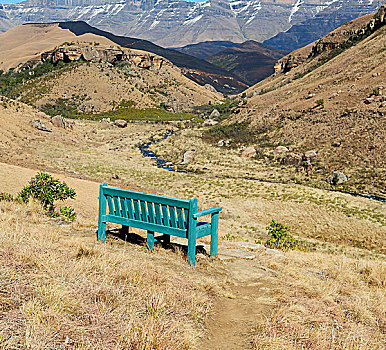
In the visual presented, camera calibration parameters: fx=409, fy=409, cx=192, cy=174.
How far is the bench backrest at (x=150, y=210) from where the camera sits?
7.91m

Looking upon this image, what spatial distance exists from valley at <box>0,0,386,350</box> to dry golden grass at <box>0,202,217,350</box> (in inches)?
0.9

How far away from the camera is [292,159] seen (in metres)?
35.3

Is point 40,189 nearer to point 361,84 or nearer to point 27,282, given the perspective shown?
point 27,282

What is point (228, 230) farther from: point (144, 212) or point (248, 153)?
point (248, 153)

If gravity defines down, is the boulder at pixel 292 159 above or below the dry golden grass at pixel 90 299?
below

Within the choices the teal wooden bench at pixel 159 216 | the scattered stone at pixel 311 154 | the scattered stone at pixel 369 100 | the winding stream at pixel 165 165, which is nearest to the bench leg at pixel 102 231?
the teal wooden bench at pixel 159 216

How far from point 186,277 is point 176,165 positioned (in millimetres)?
30482

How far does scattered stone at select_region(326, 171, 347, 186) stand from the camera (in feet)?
95.3

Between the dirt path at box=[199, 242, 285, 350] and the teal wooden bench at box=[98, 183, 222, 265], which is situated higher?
the teal wooden bench at box=[98, 183, 222, 265]

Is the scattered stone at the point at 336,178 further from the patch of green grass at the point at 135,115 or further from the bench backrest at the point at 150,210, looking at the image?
the patch of green grass at the point at 135,115

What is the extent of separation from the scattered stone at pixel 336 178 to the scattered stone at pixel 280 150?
8.96 meters

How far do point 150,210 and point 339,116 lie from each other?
3637 centimetres

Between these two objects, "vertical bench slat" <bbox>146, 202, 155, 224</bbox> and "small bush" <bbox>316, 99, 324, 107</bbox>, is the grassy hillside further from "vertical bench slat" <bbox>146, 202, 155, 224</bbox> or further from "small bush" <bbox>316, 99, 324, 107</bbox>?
"vertical bench slat" <bbox>146, 202, 155, 224</bbox>

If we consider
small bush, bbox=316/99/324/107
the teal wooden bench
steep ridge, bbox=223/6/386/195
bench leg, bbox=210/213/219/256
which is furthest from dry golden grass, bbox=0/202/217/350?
small bush, bbox=316/99/324/107
